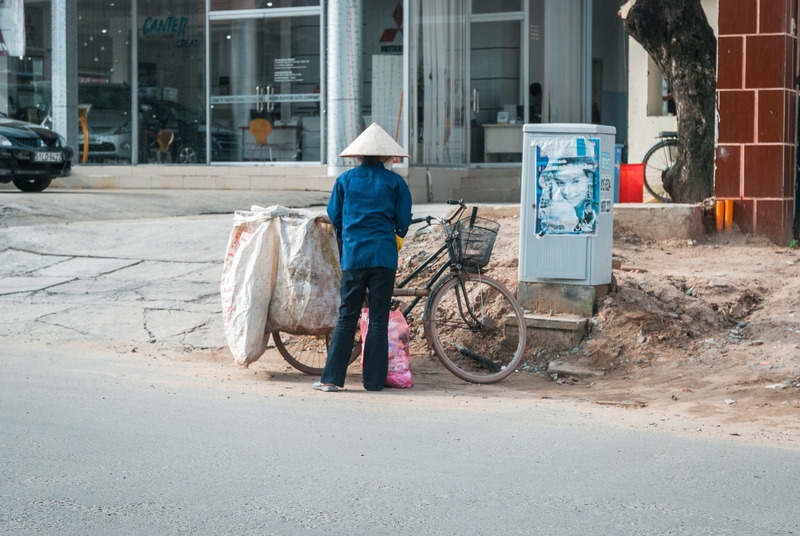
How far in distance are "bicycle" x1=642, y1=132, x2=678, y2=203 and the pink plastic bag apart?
314 inches

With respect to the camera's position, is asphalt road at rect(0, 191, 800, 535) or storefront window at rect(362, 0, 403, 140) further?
storefront window at rect(362, 0, 403, 140)

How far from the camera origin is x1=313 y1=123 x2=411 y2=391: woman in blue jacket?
22.9ft

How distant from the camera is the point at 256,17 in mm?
20109

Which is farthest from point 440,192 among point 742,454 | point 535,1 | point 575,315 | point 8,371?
point 742,454

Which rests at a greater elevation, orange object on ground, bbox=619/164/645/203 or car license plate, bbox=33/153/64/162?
car license plate, bbox=33/153/64/162

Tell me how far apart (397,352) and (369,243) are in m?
0.81

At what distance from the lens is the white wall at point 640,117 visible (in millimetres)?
16297

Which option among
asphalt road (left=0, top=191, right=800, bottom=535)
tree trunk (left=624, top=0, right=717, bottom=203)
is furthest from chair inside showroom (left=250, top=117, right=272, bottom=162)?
asphalt road (left=0, top=191, right=800, bottom=535)

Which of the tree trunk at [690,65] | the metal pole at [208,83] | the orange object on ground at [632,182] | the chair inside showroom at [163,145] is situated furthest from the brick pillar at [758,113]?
the chair inside showroom at [163,145]

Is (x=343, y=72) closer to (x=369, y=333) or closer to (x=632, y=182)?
(x=632, y=182)

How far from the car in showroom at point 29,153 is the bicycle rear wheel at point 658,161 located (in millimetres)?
8947

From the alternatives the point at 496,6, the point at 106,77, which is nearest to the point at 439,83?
the point at 496,6

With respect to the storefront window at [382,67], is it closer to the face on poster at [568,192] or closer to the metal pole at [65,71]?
the metal pole at [65,71]

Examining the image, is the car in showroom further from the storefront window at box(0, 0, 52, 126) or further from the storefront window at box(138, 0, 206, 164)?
the storefront window at box(0, 0, 52, 126)
